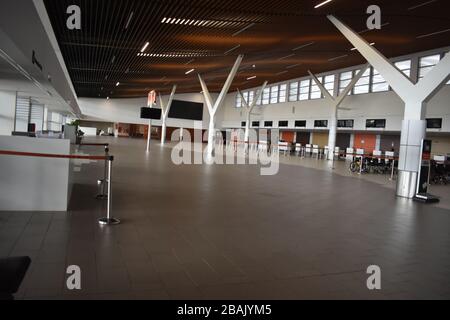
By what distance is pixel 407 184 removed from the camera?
9758 millimetres

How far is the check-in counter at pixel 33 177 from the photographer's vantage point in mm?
5565

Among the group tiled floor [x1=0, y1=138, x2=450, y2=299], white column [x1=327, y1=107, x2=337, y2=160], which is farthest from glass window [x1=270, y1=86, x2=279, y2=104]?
tiled floor [x1=0, y1=138, x2=450, y2=299]

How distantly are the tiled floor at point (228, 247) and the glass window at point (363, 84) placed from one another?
18473 millimetres

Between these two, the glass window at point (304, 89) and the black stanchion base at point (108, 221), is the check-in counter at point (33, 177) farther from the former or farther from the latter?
the glass window at point (304, 89)

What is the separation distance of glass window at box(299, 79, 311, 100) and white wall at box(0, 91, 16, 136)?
2198 centimetres

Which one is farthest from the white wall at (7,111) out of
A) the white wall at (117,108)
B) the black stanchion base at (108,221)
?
the white wall at (117,108)

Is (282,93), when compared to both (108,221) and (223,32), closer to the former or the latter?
(223,32)

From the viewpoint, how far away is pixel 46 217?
5.33m

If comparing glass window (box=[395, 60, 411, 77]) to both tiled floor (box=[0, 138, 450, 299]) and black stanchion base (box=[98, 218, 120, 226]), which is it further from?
black stanchion base (box=[98, 218, 120, 226])

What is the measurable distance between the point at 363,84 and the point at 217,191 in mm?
20002

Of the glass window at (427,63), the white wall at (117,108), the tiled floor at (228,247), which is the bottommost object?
the tiled floor at (228,247)

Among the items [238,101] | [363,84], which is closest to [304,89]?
[363,84]

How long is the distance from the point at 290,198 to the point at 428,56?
55.0 ft
